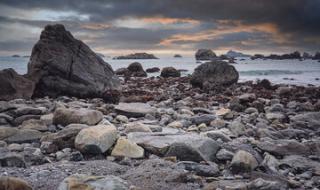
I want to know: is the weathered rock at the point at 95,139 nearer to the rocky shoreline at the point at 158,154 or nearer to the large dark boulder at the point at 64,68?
the rocky shoreline at the point at 158,154

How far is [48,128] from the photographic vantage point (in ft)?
21.1

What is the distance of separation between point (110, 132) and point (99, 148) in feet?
1.07

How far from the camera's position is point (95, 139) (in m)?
5.08

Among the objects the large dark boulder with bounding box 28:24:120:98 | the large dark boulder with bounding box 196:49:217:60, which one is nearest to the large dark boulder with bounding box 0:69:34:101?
the large dark boulder with bounding box 28:24:120:98

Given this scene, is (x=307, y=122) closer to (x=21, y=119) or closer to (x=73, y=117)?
(x=73, y=117)

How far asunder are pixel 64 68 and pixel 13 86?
5.87ft

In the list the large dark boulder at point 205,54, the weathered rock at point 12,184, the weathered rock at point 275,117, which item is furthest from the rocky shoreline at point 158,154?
the large dark boulder at point 205,54

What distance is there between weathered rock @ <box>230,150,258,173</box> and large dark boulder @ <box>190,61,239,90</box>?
43.5 ft

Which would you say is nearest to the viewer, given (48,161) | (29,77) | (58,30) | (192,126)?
(48,161)

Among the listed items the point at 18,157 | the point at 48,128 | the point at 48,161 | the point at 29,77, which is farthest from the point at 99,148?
the point at 29,77

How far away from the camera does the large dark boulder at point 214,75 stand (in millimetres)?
18562

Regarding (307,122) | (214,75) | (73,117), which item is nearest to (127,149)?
(73,117)

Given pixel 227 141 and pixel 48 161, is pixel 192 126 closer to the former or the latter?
pixel 227 141

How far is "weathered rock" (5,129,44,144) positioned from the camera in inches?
224
